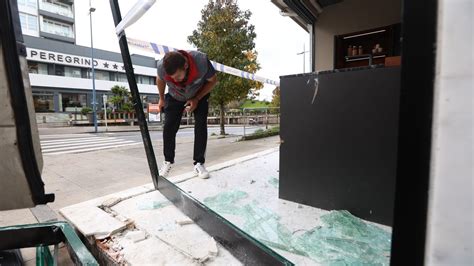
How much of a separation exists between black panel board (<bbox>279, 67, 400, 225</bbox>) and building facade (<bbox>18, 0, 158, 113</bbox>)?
17.7 meters

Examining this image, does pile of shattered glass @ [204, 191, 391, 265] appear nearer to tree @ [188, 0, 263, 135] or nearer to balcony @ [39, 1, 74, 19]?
tree @ [188, 0, 263, 135]

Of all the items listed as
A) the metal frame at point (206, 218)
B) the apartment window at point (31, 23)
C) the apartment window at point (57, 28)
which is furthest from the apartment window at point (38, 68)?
the metal frame at point (206, 218)

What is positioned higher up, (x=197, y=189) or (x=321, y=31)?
(x=321, y=31)

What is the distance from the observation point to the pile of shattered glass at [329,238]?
1.16 meters

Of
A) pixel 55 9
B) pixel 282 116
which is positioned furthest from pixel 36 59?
pixel 282 116

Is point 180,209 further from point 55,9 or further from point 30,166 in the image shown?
point 55,9

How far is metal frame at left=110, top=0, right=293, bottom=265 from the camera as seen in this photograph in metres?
1.04

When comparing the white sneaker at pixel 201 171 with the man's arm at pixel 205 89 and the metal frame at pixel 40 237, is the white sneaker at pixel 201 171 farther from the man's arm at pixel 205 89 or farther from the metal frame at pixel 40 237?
the metal frame at pixel 40 237

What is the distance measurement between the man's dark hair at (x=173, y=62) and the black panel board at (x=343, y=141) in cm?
85

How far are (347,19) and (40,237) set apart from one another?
15.8ft

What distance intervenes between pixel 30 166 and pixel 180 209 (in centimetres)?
101

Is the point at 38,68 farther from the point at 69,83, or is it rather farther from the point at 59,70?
the point at 69,83

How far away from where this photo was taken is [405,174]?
44 cm

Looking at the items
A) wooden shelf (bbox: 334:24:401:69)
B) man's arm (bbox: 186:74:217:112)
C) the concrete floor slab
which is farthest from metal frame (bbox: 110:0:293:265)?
wooden shelf (bbox: 334:24:401:69)
